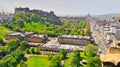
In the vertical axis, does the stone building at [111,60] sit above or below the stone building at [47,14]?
above

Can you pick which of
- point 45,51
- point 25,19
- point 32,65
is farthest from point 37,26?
point 32,65

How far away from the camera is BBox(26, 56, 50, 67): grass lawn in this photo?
92.1 ft

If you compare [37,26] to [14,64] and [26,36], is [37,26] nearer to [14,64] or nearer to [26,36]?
[26,36]

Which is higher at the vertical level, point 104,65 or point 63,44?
point 104,65

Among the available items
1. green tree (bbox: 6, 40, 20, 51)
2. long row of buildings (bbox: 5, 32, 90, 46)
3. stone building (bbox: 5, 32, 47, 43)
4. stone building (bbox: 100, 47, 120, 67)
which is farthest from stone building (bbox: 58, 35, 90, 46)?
stone building (bbox: 100, 47, 120, 67)

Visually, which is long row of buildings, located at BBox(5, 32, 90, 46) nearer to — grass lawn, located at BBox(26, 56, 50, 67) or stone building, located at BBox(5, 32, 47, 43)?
stone building, located at BBox(5, 32, 47, 43)

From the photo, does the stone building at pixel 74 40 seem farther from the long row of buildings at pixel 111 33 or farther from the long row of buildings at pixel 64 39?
the long row of buildings at pixel 111 33

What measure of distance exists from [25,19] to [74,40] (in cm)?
3076

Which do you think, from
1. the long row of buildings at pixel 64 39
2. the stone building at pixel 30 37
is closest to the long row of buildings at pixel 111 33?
the long row of buildings at pixel 64 39

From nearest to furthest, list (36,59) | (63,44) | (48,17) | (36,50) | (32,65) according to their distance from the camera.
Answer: (32,65), (36,59), (36,50), (63,44), (48,17)

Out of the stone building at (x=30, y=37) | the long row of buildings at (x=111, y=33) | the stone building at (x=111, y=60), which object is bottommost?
the long row of buildings at (x=111, y=33)

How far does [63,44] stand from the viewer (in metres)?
42.4

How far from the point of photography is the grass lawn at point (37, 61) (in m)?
28.1

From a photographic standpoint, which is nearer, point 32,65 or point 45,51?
point 32,65
